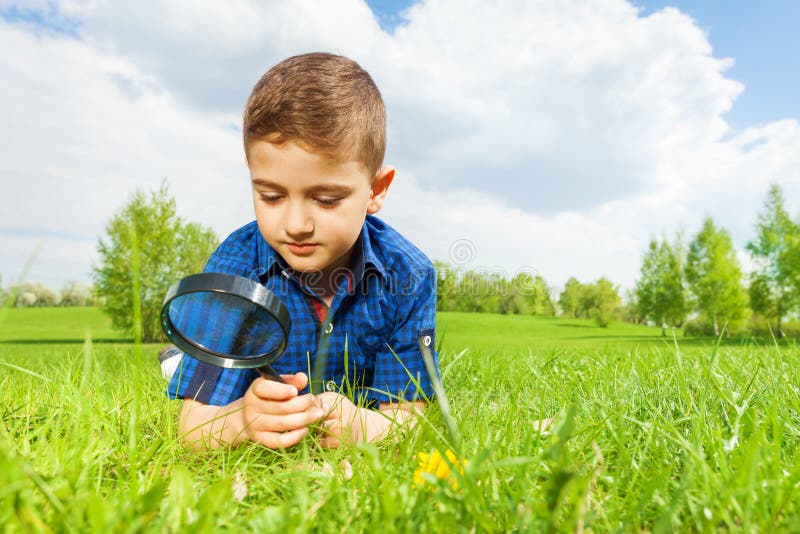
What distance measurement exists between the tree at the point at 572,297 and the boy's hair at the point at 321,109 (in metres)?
70.0

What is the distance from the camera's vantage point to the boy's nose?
2.74 m

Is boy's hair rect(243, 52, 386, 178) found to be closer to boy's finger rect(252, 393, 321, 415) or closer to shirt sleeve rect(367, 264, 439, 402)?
shirt sleeve rect(367, 264, 439, 402)

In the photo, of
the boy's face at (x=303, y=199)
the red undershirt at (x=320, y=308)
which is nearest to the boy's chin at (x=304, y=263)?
the boy's face at (x=303, y=199)

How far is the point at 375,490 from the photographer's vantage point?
1.50 metres

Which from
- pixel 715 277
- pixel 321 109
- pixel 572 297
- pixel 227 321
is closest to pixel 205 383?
pixel 227 321

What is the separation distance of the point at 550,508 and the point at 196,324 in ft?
5.26

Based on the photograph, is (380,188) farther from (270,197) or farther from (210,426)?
(210,426)

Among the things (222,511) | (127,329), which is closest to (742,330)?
(127,329)

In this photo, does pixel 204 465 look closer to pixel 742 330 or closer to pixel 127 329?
pixel 127 329

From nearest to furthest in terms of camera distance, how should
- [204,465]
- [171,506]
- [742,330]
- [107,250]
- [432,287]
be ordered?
[171,506]
[204,465]
[432,287]
[107,250]
[742,330]

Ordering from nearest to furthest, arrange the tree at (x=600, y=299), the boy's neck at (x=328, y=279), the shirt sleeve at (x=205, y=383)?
the shirt sleeve at (x=205, y=383)
the boy's neck at (x=328, y=279)
the tree at (x=600, y=299)

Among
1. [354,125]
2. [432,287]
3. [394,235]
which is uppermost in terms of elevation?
[354,125]

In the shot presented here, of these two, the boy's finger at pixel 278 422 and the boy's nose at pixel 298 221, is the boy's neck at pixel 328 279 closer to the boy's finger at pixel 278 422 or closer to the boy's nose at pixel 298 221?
the boy's nose at pixel 298 221

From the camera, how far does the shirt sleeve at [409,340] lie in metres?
3.40
